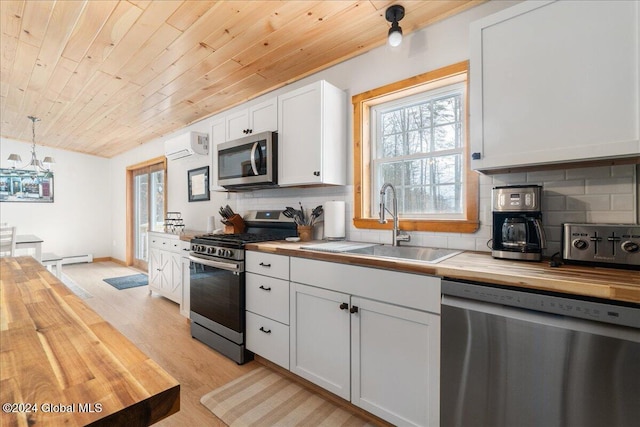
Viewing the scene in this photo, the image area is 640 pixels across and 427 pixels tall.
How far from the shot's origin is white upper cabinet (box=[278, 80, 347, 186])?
7.47 feet

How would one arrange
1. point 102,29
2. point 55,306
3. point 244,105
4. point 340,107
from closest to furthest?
1. point 55,306
2. point 102,29
3. point 340,107
4. point 244,105

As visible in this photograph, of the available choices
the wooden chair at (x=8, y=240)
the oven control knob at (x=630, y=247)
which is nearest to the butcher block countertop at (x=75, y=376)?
Answer: the oven control knob at (x=630, y=247)

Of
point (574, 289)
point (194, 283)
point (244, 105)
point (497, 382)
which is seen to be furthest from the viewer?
point (244, 105)

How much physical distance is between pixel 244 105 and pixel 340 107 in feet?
4.92

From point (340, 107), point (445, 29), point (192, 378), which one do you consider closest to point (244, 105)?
point (340, 107)

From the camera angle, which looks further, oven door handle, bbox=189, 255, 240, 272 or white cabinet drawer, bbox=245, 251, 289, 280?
oven door handle, bbox=189, 255, 240, 272

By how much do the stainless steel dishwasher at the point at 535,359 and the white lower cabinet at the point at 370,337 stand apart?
91 mm

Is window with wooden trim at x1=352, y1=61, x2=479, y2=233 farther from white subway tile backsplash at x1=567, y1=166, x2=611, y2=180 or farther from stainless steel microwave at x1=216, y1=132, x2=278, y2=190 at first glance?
stainless steel microwave at x1=216, y1=132, x2=278, y2=190

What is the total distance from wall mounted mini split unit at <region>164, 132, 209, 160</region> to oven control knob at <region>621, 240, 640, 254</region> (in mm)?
3955

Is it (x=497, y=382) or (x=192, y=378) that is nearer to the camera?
(x=497, y=382)

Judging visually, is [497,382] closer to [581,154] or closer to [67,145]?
[581,154]

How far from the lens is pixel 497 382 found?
1.19 meters

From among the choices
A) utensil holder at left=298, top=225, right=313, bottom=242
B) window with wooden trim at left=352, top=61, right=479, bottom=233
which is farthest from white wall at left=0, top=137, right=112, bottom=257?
window with wooden trim at left=352, top=61, right=479, bottom=233

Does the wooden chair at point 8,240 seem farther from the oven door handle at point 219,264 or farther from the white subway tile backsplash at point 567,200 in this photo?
the white subway tile backsplash at point 567,200
